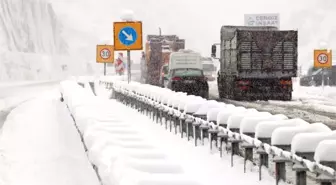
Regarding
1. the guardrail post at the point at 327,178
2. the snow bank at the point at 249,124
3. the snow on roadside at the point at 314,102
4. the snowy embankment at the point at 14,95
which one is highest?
the snow bank at the point at 249,124

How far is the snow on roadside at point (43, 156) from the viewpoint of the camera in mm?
9051

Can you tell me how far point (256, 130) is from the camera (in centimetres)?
892

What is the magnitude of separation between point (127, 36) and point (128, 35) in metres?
0.05

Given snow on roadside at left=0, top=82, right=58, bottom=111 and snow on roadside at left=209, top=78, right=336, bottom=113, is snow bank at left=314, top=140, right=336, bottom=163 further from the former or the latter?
snow on roadside at left=0, top=82, right=58, bottom=111

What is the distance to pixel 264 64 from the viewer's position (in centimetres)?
2675

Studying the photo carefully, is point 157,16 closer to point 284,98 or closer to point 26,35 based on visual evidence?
point 26,35

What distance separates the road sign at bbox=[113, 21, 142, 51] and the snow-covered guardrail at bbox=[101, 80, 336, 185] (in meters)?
6.65

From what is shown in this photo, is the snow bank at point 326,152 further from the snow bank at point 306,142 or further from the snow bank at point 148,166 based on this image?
the snow bank at point 148,166

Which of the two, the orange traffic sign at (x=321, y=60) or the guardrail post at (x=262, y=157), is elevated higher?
the orange traffic sign at (x=321, y=60)

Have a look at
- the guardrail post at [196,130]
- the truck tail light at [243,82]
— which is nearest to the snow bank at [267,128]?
the guardrail post at [196,130]

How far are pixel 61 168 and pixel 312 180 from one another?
3817 mm

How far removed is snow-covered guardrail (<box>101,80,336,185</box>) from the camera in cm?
685

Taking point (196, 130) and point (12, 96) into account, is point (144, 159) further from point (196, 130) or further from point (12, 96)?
point (12, 96)

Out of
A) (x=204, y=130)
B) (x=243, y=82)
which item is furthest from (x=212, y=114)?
(x=243, y=82)
